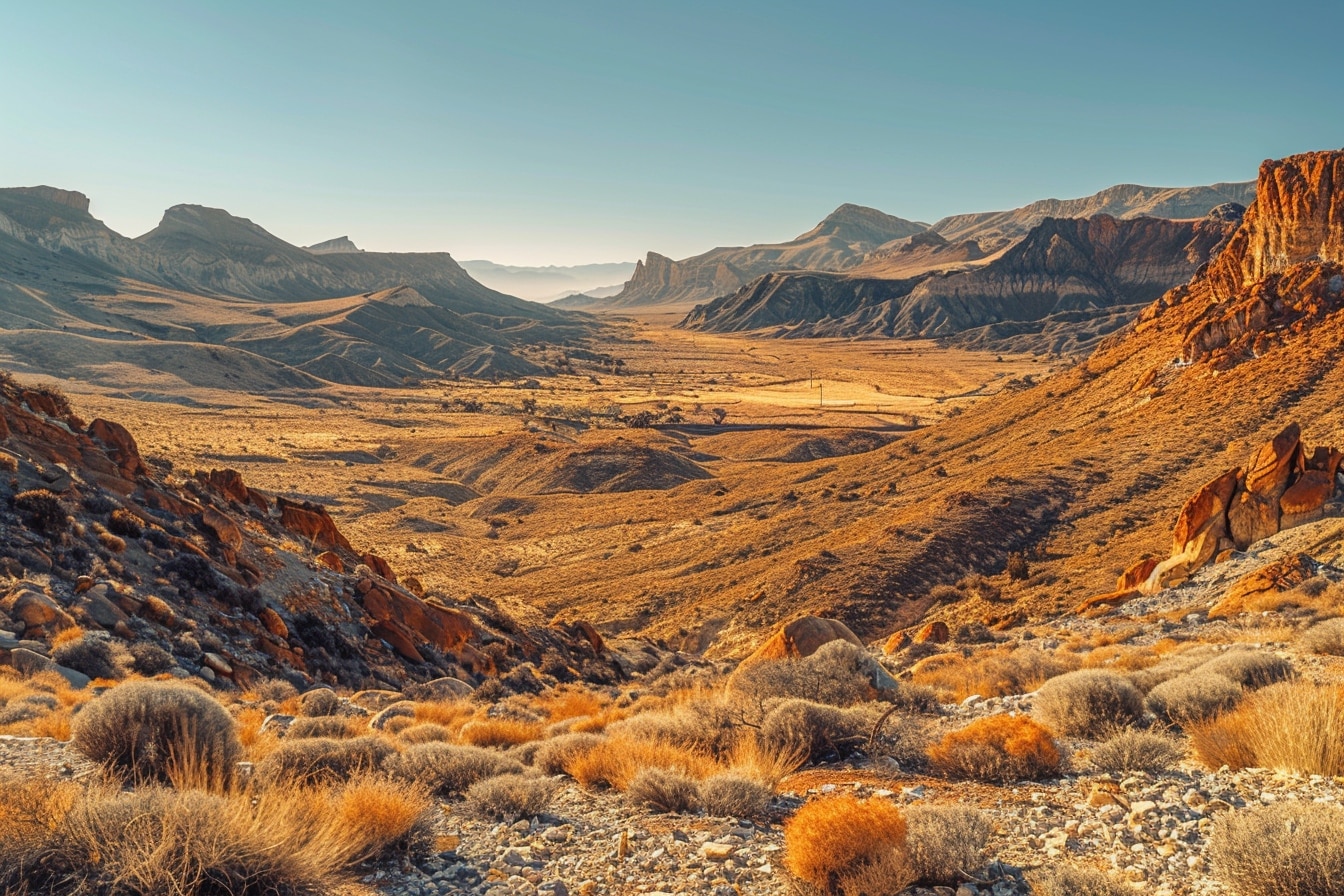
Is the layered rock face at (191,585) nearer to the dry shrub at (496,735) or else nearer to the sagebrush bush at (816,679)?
the dry shrub at (496,735)

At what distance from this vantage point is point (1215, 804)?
509cm

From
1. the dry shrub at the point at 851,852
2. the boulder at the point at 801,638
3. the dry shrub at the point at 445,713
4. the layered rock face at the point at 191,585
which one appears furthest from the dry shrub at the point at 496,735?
the boulder at the point at 801,638

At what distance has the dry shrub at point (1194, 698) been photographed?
22.4ft

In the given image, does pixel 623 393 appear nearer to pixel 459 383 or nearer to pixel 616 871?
pixel 459 383

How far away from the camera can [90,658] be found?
11.0 m

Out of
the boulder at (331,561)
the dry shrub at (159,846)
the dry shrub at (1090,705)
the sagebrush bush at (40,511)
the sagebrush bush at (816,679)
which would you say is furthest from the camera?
the boulder at (331,561)

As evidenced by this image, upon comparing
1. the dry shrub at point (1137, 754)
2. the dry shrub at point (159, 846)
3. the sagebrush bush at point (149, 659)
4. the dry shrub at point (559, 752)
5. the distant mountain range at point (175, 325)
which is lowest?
the sagebrush bush at point (149, 659)

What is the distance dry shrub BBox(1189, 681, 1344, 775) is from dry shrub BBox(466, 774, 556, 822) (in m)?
4.90

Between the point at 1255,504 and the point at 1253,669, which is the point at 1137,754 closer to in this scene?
the point at 1253,669

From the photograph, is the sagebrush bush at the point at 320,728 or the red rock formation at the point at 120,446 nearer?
the sagebrush bush at the point at 320,728

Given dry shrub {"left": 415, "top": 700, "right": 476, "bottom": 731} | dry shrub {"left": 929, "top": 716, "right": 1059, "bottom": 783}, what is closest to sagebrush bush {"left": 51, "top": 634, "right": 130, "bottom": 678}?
dry shrub {"left": 415, "top": 700, "right": 476, "bottom": 731}

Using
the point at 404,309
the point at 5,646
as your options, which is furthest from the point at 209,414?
the point at 404,309

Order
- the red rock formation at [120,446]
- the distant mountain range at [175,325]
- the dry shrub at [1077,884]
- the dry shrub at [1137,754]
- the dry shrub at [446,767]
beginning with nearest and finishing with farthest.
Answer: the dry shrub at [1077,884], the dry shrub at [1137,754], the dry shrub at [446,767], the red rock formation at [120,446], the distant mountain range at [175,325]

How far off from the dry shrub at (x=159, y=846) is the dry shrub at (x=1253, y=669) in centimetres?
783
